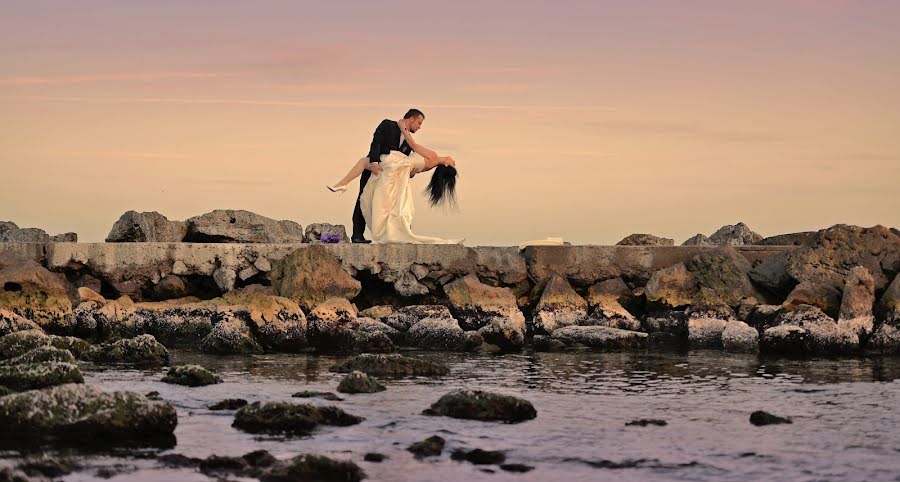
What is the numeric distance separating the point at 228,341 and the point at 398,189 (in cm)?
631

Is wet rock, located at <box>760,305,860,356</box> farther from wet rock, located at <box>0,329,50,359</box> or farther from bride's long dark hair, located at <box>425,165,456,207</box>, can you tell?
wet rock, located at <box>0,329,50,359</box>

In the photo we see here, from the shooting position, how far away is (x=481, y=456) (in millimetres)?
11672

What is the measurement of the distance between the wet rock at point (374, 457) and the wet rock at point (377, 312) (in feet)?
38.2

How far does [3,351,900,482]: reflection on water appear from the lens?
1142 cm

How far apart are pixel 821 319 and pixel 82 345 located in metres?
12.1

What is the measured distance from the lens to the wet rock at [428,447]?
39.0 ft

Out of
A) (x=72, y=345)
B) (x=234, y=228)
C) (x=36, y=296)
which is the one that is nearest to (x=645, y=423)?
(x=72, y=345)

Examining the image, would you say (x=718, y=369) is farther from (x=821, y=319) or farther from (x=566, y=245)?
(x=566, y=245)

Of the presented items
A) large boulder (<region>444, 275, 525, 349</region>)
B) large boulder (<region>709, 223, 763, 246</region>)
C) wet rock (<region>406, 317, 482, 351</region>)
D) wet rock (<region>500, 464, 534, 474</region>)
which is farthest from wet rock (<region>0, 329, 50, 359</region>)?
large boulder (<region>709, 223, 763, 246</region>)

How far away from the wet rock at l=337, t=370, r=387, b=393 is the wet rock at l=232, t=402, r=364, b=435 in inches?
81.2

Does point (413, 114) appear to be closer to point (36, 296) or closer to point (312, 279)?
point (312, 279)

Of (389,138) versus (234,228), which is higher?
(389,138)

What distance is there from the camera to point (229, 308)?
74.0 ft

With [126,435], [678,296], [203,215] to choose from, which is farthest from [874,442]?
[203,215]
